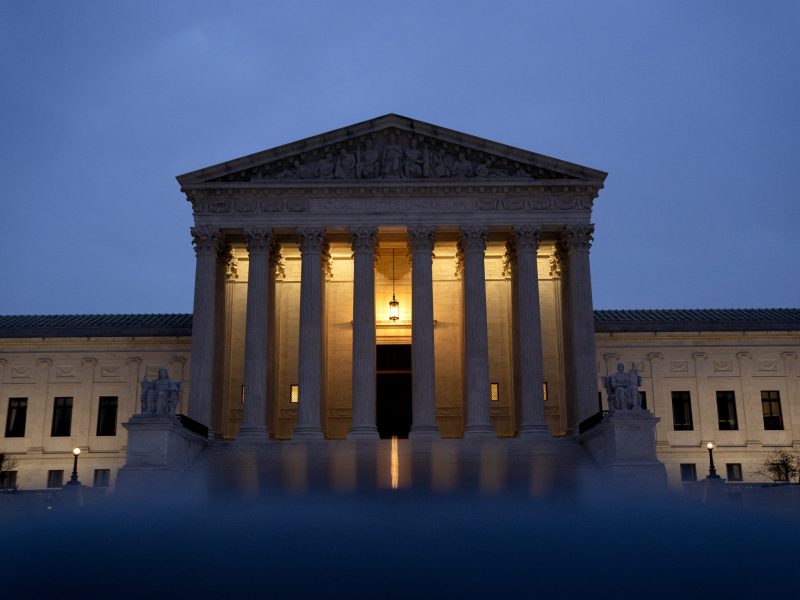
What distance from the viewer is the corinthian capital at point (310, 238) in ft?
157

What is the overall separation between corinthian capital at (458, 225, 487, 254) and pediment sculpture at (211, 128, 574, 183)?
108 inches

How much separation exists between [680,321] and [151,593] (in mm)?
44421

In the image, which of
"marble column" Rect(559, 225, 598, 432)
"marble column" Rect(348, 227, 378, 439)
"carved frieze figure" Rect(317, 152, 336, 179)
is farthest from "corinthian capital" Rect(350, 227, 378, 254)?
"marble column" Rect(559, 225, 598, 432)

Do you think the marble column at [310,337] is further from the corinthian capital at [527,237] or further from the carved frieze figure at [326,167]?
the corinthian capital at [527,237]

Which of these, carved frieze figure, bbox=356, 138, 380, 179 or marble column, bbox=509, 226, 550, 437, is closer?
marble column, bbox=509, 226, 550, 437

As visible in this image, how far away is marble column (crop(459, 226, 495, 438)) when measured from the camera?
4569 centimetres

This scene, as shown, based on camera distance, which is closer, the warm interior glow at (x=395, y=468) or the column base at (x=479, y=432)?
the warm interior glow at (x=395, y=468)

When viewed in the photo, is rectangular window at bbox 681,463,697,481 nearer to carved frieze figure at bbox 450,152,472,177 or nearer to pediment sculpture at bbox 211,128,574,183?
pediment sculpture at bbox 211,128,574,183

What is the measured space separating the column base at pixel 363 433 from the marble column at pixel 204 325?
7.20m

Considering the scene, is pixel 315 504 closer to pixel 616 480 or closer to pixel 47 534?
pixel 47 534

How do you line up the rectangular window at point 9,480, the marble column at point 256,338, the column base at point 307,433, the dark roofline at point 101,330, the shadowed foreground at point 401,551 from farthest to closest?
1. the dark roofline at point 101,330
2. the rectangular window at point 9,480
3. the marble column at point 256,338
4. the column base at point 307,433
5. the shadowed foreground at point 401,551

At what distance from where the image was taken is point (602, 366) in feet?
183

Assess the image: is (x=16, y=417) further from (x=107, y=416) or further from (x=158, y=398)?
(x=158, y=398)

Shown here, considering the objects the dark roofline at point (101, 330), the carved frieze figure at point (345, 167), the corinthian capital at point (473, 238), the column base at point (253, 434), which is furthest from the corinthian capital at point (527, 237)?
the dark roofline at point (101, 330)
